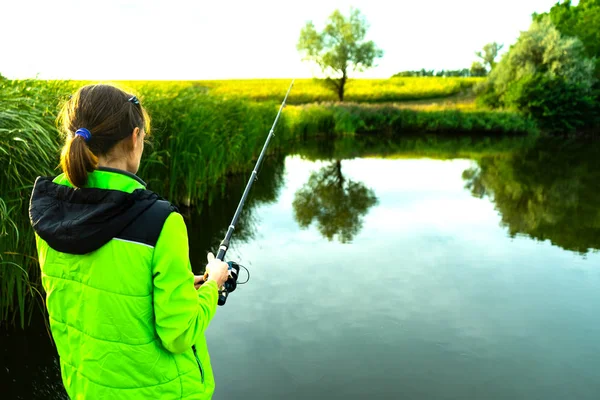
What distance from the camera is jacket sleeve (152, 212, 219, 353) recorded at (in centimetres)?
130

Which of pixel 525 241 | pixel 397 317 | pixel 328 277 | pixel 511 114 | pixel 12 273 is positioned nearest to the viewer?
pixel 12 273

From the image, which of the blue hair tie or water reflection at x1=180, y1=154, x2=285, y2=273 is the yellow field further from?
the blue hair tie

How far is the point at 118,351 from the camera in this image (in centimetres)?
140

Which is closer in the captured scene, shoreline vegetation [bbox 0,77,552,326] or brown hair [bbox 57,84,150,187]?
brown hair [bbox 57,84,150,187]

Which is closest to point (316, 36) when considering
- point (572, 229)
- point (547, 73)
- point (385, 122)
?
point (385, 122)

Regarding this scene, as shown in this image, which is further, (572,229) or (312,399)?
(572,229)

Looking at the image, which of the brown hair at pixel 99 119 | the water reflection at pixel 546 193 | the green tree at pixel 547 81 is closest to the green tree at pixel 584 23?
the green tree at pixel 547 81

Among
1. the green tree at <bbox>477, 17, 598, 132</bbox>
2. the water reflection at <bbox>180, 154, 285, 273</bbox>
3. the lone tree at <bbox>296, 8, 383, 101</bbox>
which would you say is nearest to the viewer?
the water reflection at <bbox>180, 154, 285, 273</bbox>

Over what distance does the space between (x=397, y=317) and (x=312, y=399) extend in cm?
129

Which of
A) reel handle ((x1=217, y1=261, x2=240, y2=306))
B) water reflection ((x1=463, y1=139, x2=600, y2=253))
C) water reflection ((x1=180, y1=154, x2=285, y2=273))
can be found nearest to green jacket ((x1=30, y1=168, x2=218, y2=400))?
reel handle ((x1=217, y1=261, x2=240, y2=306))

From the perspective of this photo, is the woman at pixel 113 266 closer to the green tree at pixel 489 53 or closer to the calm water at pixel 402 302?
the calm water at pixel 402 302

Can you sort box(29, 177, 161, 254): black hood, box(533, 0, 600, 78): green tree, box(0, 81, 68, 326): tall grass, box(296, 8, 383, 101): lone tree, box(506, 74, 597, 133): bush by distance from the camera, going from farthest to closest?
box(296, 8, 383, 101): lone tree
box(533, 0, 600, 78): green tree
box(506, 74, 597, 133): bush
box(0, 81, 68, 326): tall grass
box(29, 177, 161, 254): black hood

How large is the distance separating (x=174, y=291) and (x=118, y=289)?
0.16 m

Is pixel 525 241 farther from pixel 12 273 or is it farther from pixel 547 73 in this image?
pixel 547 73
